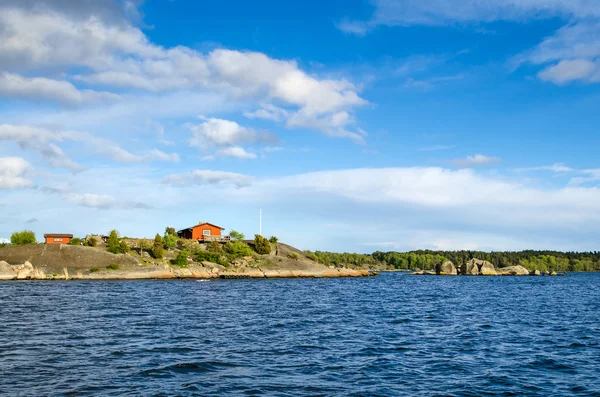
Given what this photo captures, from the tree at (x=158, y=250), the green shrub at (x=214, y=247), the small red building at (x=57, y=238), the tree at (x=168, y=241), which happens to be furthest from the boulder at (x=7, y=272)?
the green shrub at (x=214, y=247)

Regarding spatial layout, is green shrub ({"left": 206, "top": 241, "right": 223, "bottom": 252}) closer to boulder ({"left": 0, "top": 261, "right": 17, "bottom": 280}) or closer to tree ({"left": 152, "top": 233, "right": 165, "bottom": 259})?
tree ({"left": 152, "top": 233, "right": 165, "bottom": 259})

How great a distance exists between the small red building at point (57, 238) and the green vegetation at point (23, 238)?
348 centimetres

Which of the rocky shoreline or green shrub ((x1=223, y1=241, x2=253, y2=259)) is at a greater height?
green shrub ((x1=223, y1=241, x2=253, y2=259))

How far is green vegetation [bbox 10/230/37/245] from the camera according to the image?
430 feet

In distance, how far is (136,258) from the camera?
123 meters

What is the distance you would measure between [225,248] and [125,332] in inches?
4376

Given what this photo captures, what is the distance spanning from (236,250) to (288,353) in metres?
115

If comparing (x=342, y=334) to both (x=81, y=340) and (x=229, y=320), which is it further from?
(x=81, y=340)

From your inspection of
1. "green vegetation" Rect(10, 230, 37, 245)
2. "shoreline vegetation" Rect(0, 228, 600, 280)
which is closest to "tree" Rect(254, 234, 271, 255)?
"shoreline vegetation" Rect(0, 228, 600, 280)

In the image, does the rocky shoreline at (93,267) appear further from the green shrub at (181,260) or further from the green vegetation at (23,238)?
the green vegetation at (23,238)

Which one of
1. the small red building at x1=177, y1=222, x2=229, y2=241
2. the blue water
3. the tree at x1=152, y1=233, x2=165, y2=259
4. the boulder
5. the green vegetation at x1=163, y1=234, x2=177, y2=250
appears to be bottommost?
the blue water

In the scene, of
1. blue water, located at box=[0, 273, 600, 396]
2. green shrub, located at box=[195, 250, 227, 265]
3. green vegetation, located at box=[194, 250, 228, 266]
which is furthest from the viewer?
green shrub, located at box=[195, 250, 227, 265]

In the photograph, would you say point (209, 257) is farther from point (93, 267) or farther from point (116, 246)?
point (93, 267)

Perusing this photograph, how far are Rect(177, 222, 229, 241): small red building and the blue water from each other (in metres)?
105
